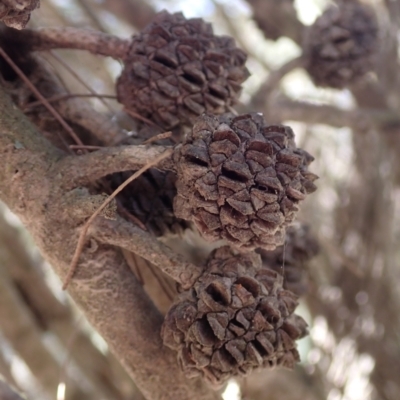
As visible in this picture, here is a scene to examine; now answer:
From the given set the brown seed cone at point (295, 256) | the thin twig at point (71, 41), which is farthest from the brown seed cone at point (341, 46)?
the thin twig at point (71, 41)

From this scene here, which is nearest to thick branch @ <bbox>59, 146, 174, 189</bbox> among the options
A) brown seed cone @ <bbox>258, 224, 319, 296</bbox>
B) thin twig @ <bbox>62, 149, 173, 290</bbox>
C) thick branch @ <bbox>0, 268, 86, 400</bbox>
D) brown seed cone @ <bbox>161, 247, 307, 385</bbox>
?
thin twig @ <bbox>62, 149, 173, 290</bbox>

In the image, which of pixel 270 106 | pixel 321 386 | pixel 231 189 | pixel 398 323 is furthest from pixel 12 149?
pixel 398 323

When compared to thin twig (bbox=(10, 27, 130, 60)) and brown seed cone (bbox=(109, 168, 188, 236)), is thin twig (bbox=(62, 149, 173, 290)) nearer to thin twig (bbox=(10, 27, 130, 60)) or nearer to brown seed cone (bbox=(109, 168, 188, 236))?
brown seed cone (bbox=(109, 168, 188, 236))

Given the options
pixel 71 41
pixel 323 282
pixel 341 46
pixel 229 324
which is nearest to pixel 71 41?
pixel 71 41

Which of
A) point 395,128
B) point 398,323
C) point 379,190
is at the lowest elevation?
point 398,323

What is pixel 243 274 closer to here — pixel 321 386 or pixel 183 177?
pixel 183 177

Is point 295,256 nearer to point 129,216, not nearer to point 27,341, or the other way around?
point 129,216

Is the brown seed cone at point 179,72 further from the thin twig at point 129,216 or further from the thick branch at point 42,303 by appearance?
the thick branch at point 42,303
